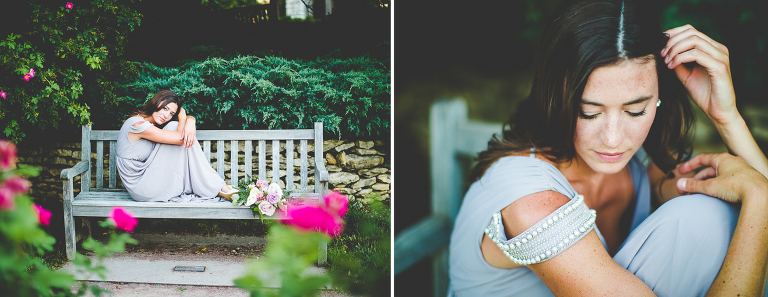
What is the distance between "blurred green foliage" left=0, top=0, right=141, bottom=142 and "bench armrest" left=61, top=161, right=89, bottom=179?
0.28 metres

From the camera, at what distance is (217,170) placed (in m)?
2.60

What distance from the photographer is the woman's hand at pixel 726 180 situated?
4.40 feet

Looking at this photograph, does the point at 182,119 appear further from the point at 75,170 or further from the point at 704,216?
the point at 704,216

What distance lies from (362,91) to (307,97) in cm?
40

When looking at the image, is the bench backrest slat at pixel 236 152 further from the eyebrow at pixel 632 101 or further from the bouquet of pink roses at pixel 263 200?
the eyebrow at pixel 632 101

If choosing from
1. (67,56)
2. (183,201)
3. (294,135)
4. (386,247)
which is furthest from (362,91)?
(67,56)

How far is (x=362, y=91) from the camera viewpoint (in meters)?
2.67

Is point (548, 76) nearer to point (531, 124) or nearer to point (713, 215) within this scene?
point (531, 124)

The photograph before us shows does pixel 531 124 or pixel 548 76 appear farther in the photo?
pixel 531 124

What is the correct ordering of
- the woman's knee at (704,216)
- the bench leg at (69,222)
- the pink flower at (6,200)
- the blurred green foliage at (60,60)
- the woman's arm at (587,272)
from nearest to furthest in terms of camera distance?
the pink flower at (6,200)
the woman's arm at (587,272)
the woman's knee at (704,216)
the blurred green foliage at (60,60)
the bench leg at (69,222)

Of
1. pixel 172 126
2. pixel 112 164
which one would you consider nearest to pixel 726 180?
pixel 172 126

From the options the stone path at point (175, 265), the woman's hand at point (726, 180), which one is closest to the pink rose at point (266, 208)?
the stone path at point (175, 265)

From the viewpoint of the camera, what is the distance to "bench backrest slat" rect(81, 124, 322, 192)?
8.19 ft

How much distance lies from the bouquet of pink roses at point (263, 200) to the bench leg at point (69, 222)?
40.1 inches
